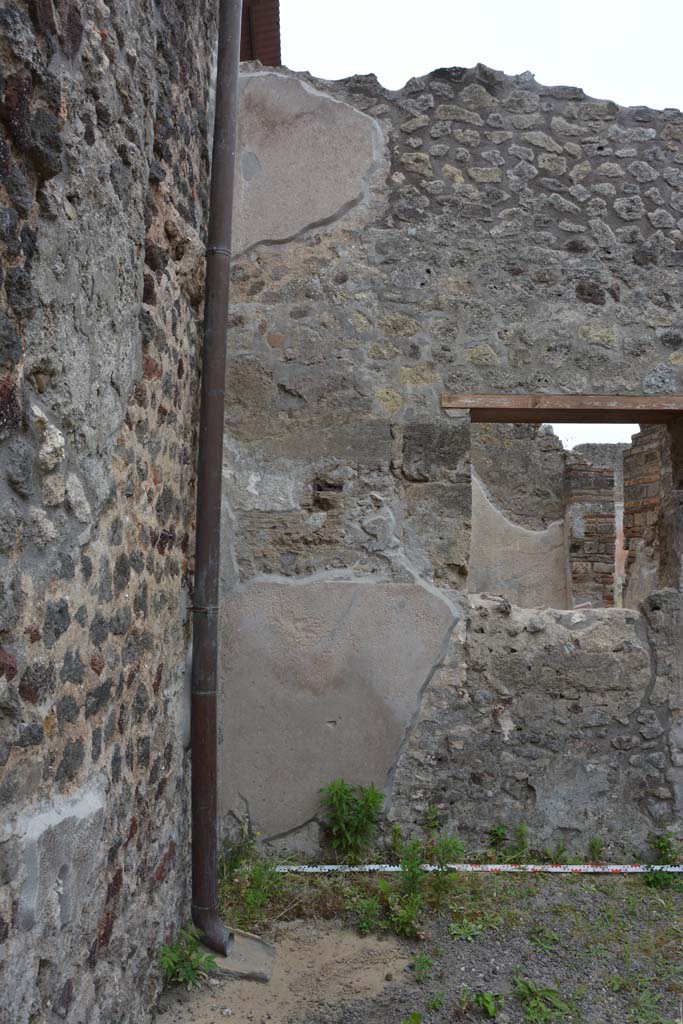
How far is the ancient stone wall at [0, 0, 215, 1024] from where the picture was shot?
1591mm

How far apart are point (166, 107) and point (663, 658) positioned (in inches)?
122

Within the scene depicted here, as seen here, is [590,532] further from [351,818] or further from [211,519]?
[211,519]

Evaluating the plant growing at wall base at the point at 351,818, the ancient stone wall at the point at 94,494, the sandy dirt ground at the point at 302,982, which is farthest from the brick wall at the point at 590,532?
the ancient stone wall at the point at 94,494

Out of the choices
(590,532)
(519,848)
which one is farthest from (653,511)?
(590,532)

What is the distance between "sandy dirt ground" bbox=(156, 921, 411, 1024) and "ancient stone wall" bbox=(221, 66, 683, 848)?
0.65 meters

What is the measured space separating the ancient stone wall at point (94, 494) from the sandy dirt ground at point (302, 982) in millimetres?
220

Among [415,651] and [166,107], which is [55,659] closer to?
[166,107]

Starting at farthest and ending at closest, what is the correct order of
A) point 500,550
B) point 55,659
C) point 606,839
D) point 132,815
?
point 500,550 → point 606,839 → point 132,815 → point 55,659

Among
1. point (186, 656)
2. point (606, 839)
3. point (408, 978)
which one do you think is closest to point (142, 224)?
point (186, 656)

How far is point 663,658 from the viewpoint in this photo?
3693 mm

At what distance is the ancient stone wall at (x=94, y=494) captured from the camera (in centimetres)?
159

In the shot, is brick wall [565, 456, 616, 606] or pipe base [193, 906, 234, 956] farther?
brick wall [565, 456, 616, 606]

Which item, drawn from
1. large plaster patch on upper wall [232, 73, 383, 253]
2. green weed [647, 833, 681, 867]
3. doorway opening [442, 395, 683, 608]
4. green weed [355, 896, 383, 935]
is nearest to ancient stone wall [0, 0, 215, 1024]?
green weed [355, 896, 383, 935]

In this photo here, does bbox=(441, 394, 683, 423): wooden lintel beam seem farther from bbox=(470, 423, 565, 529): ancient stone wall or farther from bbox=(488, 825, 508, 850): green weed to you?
→ bbox=(470, 423, 565, 529): ancient stone wall
